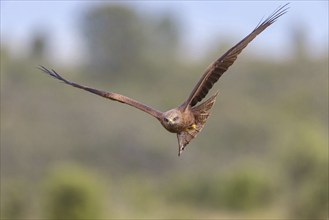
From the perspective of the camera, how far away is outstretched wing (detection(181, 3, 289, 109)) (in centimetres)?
1029

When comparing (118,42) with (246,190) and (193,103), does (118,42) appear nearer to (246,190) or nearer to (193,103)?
(246,190)

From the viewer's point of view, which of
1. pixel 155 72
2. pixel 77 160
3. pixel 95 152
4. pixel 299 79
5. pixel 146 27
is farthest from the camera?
pixel 146 27

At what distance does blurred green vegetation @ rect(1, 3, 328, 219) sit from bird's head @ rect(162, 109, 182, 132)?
25322mm

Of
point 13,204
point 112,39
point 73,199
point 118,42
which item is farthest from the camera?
point 118,42

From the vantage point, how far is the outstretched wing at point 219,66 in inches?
405

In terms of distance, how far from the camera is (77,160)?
6681 cm

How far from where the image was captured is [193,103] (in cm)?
1062

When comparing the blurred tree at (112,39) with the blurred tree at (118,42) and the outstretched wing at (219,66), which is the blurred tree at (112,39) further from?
the outstretched wing at (219,66)

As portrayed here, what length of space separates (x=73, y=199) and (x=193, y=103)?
85.8 ft

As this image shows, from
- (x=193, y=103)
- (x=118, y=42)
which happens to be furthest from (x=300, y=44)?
(x=193, y=103)

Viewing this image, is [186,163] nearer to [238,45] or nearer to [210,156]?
[210,156]

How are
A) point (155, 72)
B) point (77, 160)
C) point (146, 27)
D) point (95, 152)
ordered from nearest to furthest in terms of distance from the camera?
point (77, 160)
point (95, 152)
point (155, 72)
point (146, 27)

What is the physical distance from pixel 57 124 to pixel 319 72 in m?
20.4

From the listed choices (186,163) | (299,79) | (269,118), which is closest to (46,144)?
(186,163)
